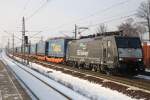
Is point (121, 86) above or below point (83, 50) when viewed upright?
below

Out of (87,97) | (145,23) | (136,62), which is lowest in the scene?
(87,97)

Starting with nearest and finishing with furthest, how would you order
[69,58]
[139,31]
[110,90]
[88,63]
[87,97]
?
1. [87,97]
2. [110,90]
3. [88,63]
4. [69,58]
5. [139,31]

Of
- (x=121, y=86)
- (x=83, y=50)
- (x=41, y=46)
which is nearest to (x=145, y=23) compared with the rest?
(x=41, y=46)

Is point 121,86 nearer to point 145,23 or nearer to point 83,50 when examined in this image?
point 83,50

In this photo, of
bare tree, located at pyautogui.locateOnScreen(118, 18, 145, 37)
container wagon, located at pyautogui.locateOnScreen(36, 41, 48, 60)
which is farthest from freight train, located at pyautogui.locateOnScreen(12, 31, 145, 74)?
bare tree, located at pyautogui.locateOnScreen(118, 18, 145, 37)

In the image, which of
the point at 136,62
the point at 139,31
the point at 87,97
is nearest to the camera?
the point at 87,97

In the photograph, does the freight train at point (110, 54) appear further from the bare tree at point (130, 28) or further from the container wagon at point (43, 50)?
the bare tree at point (130, 28)

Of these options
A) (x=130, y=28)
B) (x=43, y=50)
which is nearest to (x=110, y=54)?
(x=43, y=50)

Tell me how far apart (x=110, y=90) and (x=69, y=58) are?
20253 mm

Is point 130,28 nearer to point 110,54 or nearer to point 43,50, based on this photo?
point 43,50

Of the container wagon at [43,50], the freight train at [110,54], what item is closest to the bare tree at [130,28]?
the container wagon at [43,50]

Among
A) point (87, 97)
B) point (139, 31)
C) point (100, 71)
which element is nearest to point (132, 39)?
point (100, 71)

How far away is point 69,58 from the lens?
37062 mm

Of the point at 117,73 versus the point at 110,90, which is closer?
the point at 110,90
